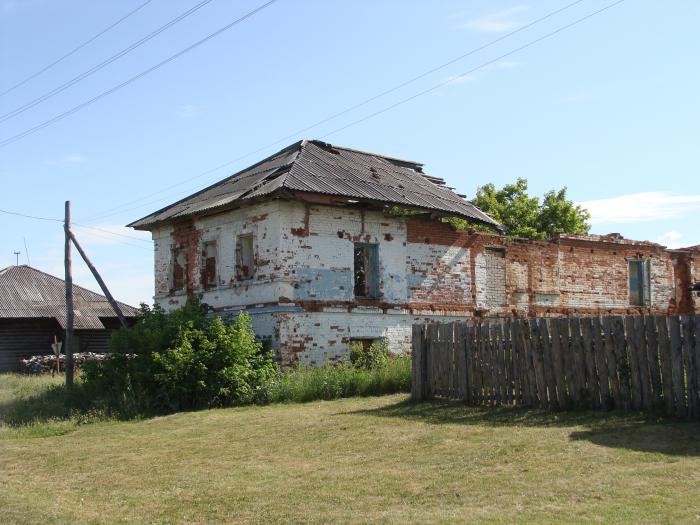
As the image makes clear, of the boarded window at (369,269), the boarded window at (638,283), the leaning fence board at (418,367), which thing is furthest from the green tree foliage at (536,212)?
the leaning fence board at (418,367)

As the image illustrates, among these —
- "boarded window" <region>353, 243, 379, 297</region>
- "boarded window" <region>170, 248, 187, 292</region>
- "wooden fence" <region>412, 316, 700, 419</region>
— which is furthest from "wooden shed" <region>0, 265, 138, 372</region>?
"wooden fence" <region>412, 316, 700, 419</region>

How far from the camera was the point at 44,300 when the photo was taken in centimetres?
3456

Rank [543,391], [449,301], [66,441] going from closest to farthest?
1. [543,391]
2. [66,441]
3. [449,301]

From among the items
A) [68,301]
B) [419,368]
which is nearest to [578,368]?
[419,368]

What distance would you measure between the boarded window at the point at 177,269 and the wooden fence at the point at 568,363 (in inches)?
426

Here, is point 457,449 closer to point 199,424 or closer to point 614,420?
point 614,420

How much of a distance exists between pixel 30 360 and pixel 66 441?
718 inches

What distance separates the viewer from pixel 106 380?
58.7 ft

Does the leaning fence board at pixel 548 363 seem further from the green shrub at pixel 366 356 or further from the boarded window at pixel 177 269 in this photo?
the boarded window at pixel 177 269

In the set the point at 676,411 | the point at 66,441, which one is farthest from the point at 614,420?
the point at 66,441

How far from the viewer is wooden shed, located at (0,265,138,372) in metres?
32.9

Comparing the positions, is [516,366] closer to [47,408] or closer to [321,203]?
[321,203]

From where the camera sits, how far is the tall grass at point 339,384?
17.4 m

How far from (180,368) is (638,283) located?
1860cm
